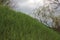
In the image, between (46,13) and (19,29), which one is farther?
(46,13)

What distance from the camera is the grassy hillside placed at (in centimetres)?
679

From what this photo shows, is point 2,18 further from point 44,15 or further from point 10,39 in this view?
point 44,15

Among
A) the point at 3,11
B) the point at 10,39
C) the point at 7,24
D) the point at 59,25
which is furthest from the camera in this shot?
the point at 59,25

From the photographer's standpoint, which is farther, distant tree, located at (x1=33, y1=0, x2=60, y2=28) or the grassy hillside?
distant tree, located at (x1=33, y1=0, x2=60, y2=28)

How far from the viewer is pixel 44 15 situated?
44.5ft

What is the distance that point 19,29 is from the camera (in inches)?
278

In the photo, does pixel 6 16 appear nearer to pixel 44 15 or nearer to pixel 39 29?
pixel 39 29

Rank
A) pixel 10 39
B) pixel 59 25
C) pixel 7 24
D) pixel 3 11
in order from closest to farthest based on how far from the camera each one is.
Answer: pixel 10 39 < pixel 7 24 < pixel 3 11 < pixel 59 25

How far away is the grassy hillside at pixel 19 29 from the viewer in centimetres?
679

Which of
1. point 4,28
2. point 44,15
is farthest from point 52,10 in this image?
point 4,28

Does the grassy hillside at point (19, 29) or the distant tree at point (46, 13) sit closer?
the grassy hillside at point (19, 29)

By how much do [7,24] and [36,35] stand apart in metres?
0.82

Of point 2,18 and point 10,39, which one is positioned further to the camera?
point 2,18

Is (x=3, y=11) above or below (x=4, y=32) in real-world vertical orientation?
above
